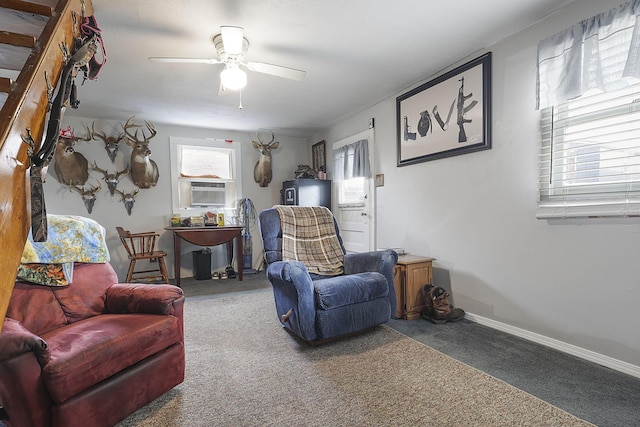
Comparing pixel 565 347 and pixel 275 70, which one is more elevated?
pixel 275 70

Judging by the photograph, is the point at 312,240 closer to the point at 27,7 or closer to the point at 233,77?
the point at 233,77

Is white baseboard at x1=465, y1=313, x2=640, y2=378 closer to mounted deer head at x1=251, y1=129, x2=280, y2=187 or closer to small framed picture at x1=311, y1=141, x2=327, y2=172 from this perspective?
small framed picture at x1=311, y1=141, x2=327, y2=172

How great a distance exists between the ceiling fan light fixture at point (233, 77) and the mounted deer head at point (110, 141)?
2704 mm

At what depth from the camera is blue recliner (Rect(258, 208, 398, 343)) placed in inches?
82.6

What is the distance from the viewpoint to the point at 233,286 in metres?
4.04

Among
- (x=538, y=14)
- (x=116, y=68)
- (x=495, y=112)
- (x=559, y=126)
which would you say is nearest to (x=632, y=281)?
(x=559, y=126)

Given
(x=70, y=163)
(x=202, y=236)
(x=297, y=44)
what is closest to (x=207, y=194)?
(x=202, y=236)

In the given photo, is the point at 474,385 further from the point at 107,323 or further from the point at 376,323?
the point at 107,323

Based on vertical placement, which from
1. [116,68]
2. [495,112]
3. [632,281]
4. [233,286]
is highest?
[116,68]

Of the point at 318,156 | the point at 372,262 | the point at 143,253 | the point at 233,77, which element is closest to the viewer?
the point at 233,77

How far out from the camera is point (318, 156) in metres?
5.11

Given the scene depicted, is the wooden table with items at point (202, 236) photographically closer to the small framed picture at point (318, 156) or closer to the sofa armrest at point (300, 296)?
the small framed picture at point (318, 156)

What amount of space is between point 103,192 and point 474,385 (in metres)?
4.74

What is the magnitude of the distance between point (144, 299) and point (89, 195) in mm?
3215
